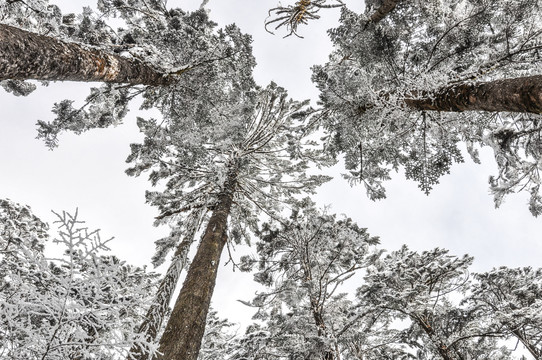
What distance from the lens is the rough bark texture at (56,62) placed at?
8.48 ft

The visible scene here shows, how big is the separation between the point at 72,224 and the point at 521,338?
1088 centimetres

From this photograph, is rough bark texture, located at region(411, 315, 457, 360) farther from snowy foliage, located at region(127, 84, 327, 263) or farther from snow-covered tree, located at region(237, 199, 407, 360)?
snowy foliage, located at region(127, 84, 327, 263)

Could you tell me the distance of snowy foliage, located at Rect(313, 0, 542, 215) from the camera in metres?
4.38

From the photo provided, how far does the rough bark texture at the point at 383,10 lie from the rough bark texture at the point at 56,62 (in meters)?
3.92

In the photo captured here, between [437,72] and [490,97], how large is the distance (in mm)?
1107

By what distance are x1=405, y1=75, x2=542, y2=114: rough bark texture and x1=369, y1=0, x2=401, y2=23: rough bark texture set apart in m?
1.42

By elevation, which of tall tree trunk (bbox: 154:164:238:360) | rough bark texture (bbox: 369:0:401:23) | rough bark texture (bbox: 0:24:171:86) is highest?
rough bark texture (bbox: 369:0:401:23)

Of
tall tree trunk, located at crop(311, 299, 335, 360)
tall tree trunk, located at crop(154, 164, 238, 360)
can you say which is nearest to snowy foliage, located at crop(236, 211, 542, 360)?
tall tree trunk, located at crop(311, 299, 335, 360)

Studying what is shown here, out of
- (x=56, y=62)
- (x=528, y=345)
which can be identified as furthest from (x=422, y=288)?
(x=56, y=62)

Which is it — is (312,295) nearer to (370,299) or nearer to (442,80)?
(370,299)

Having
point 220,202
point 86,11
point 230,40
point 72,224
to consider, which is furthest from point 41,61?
point 220,202

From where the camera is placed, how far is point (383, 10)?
472 centimetres

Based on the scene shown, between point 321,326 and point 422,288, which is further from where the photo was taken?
point 422,288

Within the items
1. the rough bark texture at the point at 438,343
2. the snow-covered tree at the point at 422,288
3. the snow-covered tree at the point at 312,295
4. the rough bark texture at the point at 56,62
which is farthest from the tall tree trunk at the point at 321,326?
the rough bark texture at the point at 56,62
